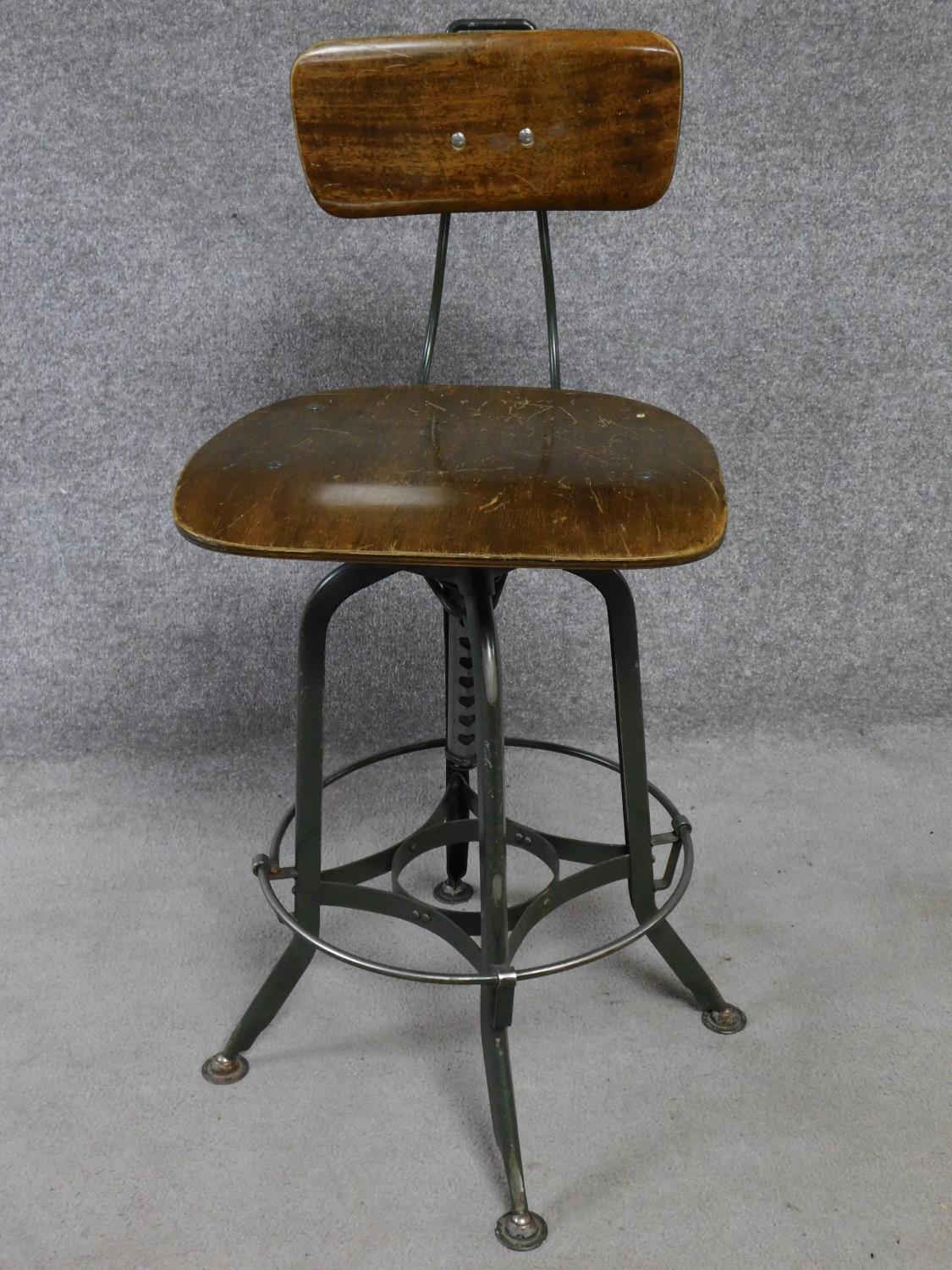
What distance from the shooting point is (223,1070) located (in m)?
1.09

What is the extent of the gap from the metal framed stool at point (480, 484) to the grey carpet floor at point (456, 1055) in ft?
0.19

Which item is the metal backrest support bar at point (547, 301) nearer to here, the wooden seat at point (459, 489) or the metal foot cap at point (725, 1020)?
the wooden seat at point (459, 489)

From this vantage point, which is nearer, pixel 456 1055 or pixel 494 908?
pixel 494 908

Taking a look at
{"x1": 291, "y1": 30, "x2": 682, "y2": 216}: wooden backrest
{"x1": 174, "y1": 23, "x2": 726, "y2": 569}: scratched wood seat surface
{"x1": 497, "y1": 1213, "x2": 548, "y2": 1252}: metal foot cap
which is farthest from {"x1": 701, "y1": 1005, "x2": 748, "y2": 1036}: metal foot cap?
{"x1": 291, "y1": 30, "x2": 682, "y2": 216}: wooden backrest

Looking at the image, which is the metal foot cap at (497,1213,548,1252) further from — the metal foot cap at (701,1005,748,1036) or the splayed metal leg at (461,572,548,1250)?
the metal foot cap at (701,1005,748,1036)

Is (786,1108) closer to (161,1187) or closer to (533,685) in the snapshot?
(161,1187)

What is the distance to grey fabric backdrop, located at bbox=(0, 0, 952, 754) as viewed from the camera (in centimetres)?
139

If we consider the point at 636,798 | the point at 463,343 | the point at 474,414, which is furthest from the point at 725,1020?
the point at 463,343

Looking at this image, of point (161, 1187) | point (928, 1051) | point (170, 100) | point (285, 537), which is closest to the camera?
point (285, 537)

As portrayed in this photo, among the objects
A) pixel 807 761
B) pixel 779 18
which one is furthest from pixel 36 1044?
pixel 779 18

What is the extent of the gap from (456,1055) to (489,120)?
30.4 inches

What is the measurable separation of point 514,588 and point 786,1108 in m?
0.72

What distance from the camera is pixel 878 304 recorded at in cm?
152

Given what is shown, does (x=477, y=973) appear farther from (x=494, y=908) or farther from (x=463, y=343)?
(x=463, y=343)
